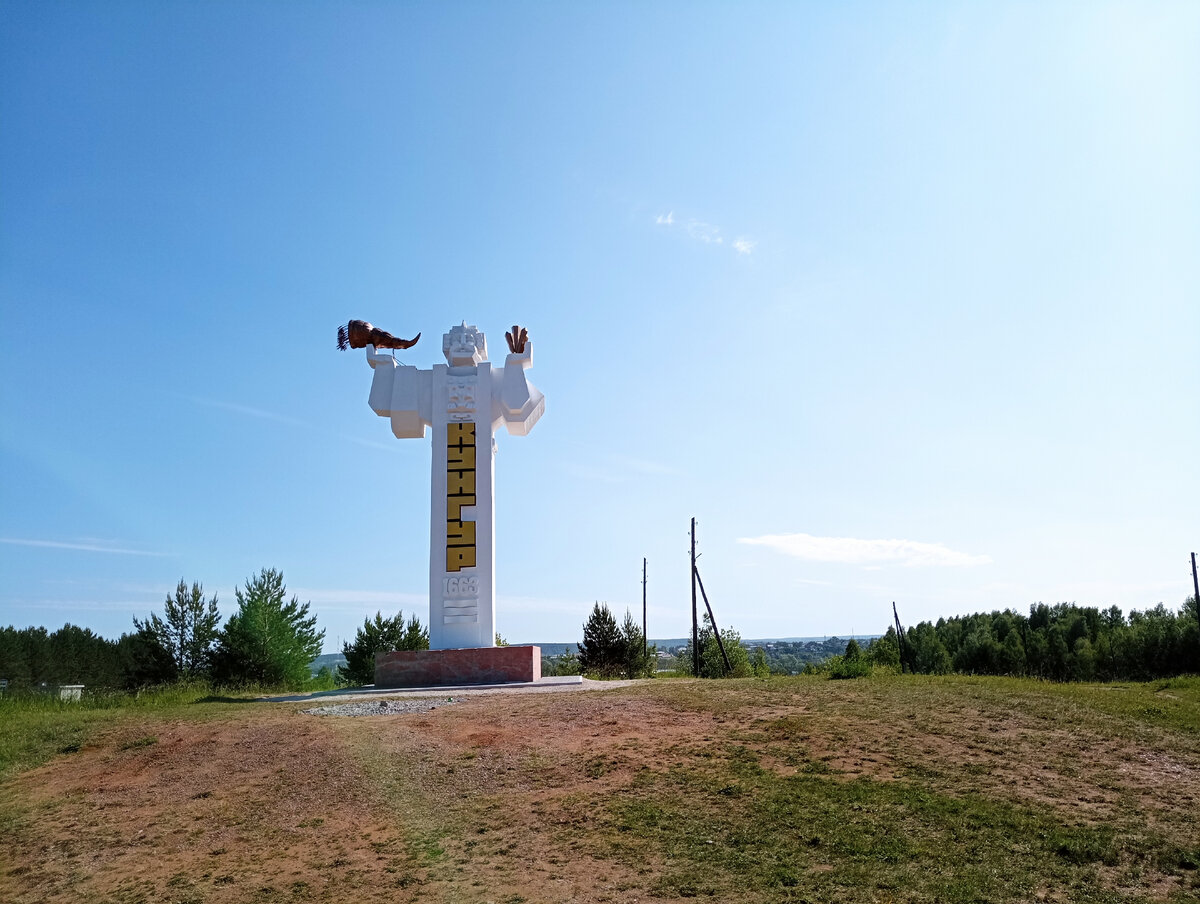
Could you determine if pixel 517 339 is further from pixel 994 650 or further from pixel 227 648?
pixel 994 650

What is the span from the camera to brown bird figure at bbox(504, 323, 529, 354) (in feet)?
64.5

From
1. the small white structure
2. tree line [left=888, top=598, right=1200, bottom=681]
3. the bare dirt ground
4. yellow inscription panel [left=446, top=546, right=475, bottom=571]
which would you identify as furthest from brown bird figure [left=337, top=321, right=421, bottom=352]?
tree line [left=888, top=598, right=1200, bottom=681]

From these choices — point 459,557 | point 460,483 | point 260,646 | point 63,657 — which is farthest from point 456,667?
point 63,657

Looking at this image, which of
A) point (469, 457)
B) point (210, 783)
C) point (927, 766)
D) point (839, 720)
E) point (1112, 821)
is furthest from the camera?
point (469, 457)

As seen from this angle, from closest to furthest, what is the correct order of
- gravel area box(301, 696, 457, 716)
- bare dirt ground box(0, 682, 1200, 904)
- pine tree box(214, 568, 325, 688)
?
bare dirt ground box(0, 682, 1200, 904) → gravel area box(301, 696, 457, 716) → pine tree box(214, 568, 325, 688)

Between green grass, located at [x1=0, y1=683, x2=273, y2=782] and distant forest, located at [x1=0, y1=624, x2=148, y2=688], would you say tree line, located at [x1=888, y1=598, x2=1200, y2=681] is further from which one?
distant forest, located at [x1=0, y1=624, x2=148, y2=688]

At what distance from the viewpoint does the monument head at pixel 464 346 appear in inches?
770

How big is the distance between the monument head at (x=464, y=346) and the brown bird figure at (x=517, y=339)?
2.29 feet

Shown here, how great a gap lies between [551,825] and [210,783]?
4470mm

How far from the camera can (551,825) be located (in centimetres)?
800

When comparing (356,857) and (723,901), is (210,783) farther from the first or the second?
(723,901)

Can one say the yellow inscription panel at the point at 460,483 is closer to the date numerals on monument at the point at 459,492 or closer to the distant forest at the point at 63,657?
the date numerals on monument at the point at 459,492

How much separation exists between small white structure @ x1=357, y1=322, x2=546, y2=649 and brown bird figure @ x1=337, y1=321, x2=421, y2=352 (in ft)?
0.65

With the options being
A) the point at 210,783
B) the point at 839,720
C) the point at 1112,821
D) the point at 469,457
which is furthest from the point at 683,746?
the point at 469,457
